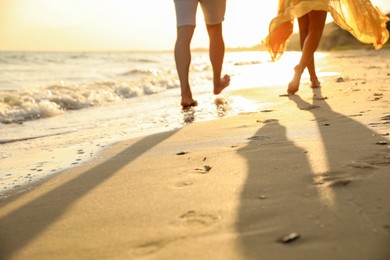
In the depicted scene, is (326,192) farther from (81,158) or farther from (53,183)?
(81,158)

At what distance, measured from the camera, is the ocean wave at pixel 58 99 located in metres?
5.26

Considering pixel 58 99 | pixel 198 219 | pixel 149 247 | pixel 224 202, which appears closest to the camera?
pixel 149 247

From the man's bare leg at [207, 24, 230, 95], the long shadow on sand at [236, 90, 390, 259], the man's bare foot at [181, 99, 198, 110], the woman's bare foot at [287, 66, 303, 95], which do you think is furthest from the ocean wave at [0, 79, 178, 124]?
the long shadow on sand at [236, 90, 390, 259]

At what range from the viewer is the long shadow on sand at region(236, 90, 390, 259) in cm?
105

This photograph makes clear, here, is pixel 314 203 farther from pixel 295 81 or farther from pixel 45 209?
pixel 295 81

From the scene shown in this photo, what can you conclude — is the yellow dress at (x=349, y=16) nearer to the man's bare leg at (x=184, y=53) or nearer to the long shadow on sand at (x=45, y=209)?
the man's bare leg at (x=184, y=53)

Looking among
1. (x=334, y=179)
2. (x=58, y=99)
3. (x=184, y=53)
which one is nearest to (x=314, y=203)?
(x=334, y=179)

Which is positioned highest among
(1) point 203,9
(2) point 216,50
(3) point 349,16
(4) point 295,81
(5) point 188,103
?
(1) point 203,9

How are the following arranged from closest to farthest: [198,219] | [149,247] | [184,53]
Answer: [149,247] < [198,219] < [184,53]

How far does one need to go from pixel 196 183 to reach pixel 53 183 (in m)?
0.71

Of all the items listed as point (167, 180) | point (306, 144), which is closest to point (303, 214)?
point (167, 180)

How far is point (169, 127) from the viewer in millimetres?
3289

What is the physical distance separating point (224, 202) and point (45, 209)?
65 cm

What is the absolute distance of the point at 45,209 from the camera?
5.21 ft
